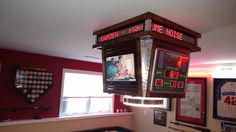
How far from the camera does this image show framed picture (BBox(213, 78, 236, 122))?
3945mm

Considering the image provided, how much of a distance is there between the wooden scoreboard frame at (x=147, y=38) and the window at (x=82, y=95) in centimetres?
340

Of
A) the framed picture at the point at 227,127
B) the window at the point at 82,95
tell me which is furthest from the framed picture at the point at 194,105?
the window at the point at 82,95

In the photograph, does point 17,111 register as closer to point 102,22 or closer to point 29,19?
point 29,19

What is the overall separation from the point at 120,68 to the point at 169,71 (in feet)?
1.63

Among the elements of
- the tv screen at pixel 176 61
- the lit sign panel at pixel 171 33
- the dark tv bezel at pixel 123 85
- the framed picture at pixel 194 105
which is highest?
the lit sign panel at pixel 171 33

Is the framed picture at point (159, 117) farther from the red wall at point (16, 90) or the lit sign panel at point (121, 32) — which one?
the lit sign panel at point (121, 32)

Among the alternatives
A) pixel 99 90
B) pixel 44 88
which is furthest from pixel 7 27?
pixel 99 90

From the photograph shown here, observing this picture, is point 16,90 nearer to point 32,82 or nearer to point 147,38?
point 32,82

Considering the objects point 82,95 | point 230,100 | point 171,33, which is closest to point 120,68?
point 171,33

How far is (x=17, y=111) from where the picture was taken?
4238 mm

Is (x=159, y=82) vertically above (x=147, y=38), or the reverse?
(x=147, y=38)

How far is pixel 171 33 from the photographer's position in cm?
171

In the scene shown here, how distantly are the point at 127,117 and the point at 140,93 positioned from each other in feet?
15.4

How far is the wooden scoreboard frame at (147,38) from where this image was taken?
1571 mm
